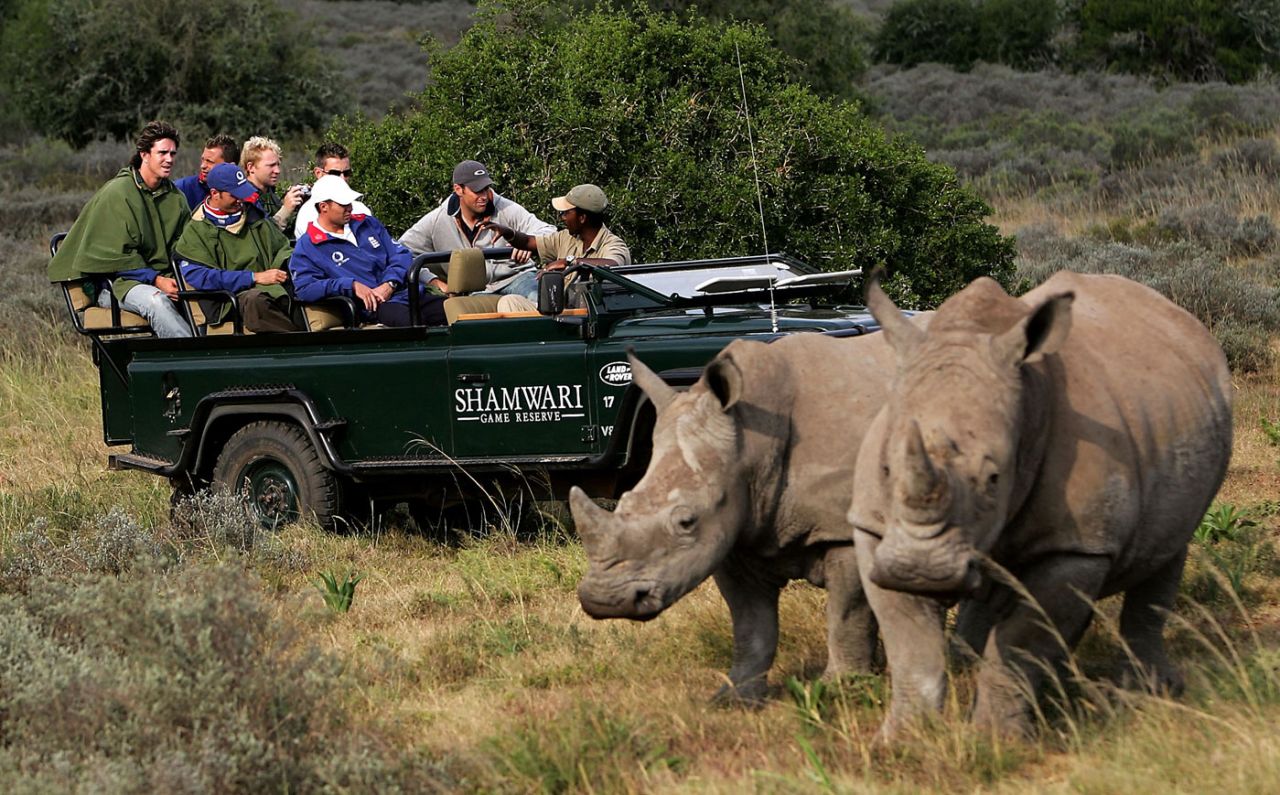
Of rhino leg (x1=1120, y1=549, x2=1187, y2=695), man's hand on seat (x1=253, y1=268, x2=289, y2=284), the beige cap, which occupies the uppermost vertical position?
Answer: the beige cap

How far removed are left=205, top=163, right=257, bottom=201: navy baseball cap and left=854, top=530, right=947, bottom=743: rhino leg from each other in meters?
5.96

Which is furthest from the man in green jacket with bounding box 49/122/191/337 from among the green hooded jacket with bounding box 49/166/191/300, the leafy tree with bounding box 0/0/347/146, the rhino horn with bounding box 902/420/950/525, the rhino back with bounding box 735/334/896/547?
the leafy tree with bounding box 0/0/347/146

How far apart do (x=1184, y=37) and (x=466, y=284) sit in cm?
2992

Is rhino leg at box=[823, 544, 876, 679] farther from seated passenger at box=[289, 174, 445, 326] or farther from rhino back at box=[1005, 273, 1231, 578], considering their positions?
seated passenger at box=[289, 174, 445, 326]

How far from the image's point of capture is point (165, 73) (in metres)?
31.3

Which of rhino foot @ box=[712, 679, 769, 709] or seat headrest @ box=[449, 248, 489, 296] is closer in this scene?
rhino foot @ box=[712, 679, 769, 709]

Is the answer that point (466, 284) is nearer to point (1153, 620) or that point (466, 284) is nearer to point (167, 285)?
point (167, 285)

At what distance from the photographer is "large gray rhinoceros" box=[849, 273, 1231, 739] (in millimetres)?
4828

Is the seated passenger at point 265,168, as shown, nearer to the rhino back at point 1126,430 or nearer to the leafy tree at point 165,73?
the rhino back at point 1126,430

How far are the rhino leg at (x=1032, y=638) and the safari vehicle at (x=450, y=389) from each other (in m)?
2.93

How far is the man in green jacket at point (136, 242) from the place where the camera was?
404 inches

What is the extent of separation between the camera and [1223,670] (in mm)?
6105

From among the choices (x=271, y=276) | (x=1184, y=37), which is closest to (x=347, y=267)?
(x=271, y=276)

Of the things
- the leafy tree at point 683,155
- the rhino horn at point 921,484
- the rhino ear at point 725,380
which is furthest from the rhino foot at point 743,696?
the leafy tree at point 683,155
